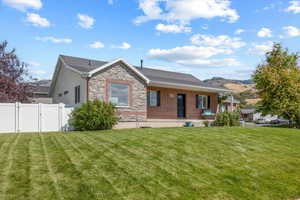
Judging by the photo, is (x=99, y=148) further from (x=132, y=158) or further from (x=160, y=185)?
(x=160, y=185)

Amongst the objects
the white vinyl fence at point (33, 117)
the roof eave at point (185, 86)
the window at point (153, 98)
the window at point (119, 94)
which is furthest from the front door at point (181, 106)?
the white vinyl fence at point (33, 117)

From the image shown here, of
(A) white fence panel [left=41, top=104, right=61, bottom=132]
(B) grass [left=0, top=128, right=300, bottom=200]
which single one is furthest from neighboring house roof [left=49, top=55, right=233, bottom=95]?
(B) grass [left=0, top=128, right=300, bottom=200]

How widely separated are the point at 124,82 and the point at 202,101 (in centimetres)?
865

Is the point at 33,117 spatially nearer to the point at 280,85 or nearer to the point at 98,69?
the point at 98,69

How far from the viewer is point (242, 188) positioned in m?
4.45

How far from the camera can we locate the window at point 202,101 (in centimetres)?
1945

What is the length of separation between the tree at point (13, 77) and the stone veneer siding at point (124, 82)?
5.72 meters

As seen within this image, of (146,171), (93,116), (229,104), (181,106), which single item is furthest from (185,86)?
(229,104)

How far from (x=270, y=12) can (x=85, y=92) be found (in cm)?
1286

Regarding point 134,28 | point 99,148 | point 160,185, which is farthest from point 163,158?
point 134,28

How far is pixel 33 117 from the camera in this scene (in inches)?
443

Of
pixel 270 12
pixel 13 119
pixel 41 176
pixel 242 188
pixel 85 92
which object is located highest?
pixel 270 12

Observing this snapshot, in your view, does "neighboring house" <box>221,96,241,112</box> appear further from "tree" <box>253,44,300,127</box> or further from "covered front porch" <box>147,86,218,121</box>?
"tree" <box>253,44,300,127</box>

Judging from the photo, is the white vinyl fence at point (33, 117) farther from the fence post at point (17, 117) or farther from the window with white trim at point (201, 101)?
the window with white trim at point (201, 101)
